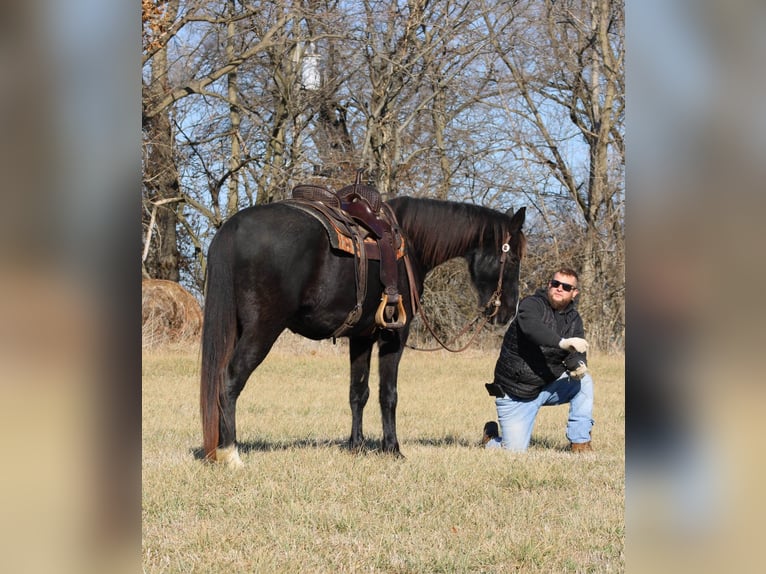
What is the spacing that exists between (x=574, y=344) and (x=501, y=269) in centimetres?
98

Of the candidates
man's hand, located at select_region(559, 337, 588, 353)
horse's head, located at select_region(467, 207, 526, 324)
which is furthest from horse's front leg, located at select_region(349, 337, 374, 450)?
man's hand, located at select_region(559, 337, 588, 353)

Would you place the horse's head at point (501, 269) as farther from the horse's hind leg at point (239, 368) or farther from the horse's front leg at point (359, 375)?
A: the horse's hind leg at point (239, 368)

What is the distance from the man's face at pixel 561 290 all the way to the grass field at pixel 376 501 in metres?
1.26

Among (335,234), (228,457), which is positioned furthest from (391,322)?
(228,457)

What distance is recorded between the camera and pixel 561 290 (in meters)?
7.30

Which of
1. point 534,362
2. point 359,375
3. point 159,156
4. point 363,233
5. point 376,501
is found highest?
point 159,156

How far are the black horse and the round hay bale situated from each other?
31.8ft

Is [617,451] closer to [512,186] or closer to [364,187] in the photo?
[364,187]

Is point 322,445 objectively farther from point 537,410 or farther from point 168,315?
point 168,315

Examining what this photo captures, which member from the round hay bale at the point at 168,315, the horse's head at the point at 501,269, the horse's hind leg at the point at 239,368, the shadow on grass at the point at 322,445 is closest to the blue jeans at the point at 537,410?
the shadow on grass at the point at 322,445

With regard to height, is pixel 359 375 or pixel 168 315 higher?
pixel 168 315

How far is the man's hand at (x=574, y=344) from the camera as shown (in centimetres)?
679
